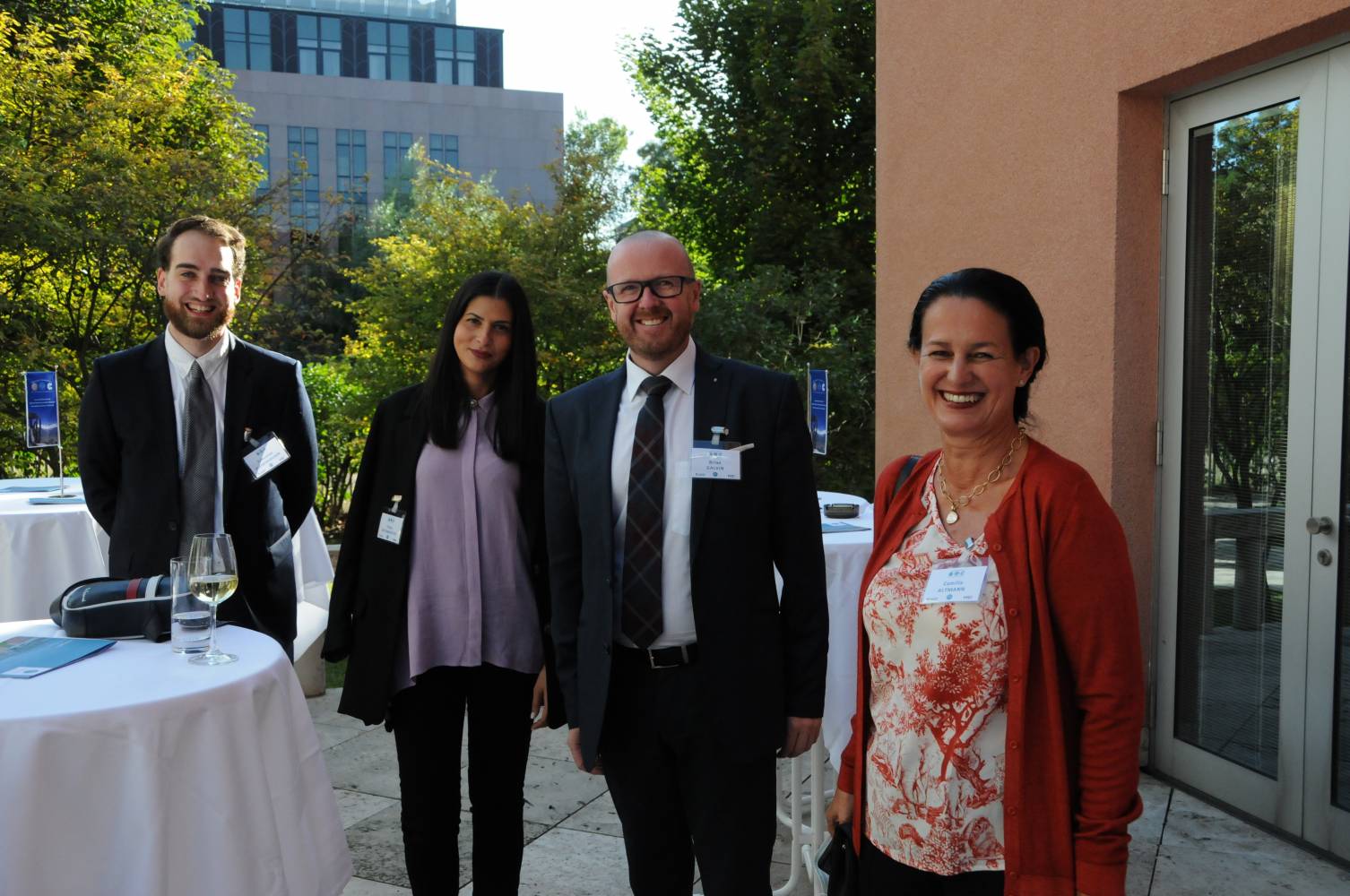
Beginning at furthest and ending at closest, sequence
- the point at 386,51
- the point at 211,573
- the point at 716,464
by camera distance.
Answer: the point at 386,51, the point at 211,573, the point at 716,464

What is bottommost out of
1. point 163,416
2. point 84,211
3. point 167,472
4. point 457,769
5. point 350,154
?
point 457,769

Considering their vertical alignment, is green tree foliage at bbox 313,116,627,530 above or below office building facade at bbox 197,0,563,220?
below

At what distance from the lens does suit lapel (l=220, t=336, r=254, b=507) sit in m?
3.23

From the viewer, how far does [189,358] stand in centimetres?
327

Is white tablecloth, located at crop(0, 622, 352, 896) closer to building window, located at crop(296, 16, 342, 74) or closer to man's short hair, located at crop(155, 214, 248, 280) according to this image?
man's short hair, located at crop(155, 214, 248, 280)

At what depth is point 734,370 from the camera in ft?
7.86

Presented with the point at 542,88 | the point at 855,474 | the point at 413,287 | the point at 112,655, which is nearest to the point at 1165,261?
the point at 112,655

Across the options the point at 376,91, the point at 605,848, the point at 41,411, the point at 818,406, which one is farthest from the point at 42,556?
the point at 376,91

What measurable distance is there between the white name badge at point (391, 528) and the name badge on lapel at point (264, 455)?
667 millimetres

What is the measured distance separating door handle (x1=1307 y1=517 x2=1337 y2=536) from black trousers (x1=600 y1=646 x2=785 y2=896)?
93.1 inches

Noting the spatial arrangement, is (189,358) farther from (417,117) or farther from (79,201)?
(417,117)

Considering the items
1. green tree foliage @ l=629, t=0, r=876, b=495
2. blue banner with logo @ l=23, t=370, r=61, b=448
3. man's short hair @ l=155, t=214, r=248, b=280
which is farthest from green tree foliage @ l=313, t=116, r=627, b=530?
man's short hair @ l=155, t=214, r=248, b=280

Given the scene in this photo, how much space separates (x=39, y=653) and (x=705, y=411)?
1.55 meters

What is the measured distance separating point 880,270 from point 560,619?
432cm
